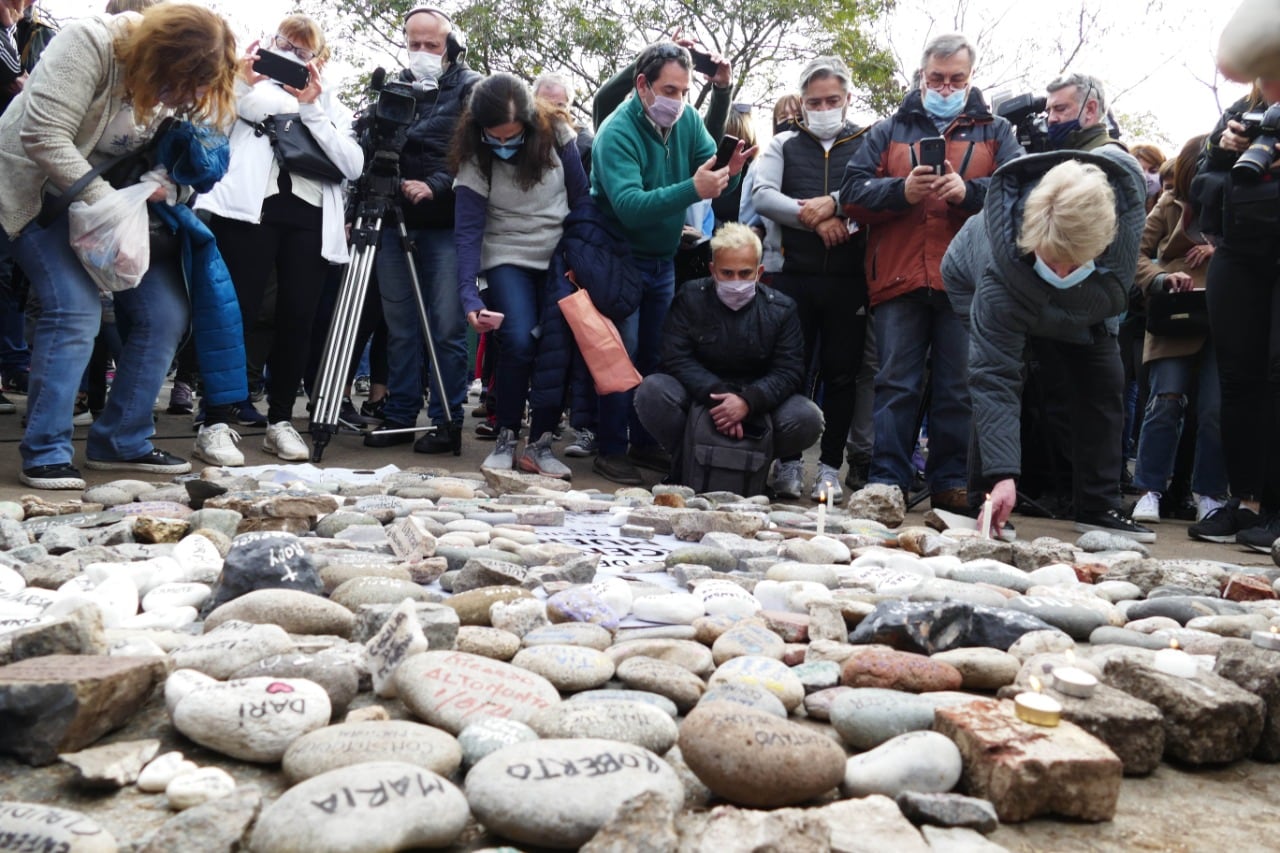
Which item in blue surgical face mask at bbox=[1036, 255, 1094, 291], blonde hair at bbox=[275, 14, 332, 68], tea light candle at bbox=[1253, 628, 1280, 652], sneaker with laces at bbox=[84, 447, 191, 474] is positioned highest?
blonde hair at bbox=[275, 14, 332, 68]

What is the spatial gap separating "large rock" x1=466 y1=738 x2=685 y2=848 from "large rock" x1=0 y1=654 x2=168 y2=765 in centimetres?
49

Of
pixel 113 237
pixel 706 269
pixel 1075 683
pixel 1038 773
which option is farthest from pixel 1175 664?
pixel 706 269

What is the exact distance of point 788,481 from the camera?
4.45 meters

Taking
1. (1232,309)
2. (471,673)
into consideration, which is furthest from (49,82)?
(1232,309)

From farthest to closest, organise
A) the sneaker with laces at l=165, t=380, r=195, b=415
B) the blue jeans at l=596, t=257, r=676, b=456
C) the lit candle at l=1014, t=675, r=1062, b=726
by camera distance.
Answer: the sneaker with laces at l=165, t=380, r=195, b=415
the blue jeans at l=596, t=257, r=676, b=456
the lit candle at l=1014, t=675, r=1062, b=726

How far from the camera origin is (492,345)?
6.41 metres

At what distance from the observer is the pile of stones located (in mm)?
1133

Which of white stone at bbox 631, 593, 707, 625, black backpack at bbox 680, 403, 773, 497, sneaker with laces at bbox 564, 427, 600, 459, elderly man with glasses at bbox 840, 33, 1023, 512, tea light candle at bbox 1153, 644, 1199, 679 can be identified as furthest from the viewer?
sneaker with laces at bbox 564, 427, 600, 459

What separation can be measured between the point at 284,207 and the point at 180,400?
1653 millimetres

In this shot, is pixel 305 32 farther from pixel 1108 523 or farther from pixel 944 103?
pixel 1108 523

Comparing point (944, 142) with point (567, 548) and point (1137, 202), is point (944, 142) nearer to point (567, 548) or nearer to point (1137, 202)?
point (1137, 202)

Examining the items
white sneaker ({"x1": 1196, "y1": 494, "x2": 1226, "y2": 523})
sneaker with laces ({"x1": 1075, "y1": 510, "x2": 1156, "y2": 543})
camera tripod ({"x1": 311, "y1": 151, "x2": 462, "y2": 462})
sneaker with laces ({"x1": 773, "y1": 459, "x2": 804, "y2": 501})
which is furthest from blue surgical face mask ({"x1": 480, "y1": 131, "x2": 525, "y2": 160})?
white sneaker ({"x1": 1196, "y1": 494, "x2": 1226, "y2": 523})

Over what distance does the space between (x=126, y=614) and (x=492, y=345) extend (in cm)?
462

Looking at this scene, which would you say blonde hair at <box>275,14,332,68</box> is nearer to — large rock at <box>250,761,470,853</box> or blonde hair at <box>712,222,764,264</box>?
blonde hair at <box>712,222,764,264</box>
